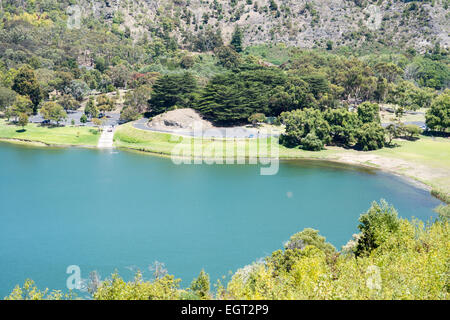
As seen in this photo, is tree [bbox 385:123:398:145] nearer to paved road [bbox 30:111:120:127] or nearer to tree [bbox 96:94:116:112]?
paved road [bbox 30:111:120:127]

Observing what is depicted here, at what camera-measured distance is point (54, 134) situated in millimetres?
97438

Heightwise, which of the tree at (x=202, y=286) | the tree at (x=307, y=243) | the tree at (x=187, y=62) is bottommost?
the tree at (x=202, y=286)

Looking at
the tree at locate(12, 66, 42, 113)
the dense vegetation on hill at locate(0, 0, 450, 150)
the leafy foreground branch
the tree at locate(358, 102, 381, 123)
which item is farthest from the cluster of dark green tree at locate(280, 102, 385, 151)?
the tree at locate(12, 66, 42, 113)

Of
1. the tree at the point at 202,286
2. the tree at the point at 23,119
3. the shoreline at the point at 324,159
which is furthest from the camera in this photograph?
the tree at the point at 23,119

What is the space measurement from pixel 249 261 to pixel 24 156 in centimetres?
5969

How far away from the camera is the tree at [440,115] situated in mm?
97000

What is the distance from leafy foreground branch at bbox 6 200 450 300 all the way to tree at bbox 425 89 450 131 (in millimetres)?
68542

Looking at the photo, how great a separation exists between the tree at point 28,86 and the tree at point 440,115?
101m

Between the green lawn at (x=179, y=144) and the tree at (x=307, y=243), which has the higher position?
the green lawn at (x=179, y=144)

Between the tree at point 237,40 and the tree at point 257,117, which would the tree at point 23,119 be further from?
the tree at point 237,40

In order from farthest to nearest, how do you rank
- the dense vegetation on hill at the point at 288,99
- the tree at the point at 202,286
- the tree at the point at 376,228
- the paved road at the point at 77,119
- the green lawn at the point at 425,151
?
the paved road at the point at 77,119 → the green lawn at the point at 425,151 → the tree at the point at 376,228 → the tree at the point at 202,286 → the dense vegetation on hill at the point at 288,99

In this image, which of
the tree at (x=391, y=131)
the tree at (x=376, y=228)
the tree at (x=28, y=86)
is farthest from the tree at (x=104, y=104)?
the tree at (x=376, y=228)
